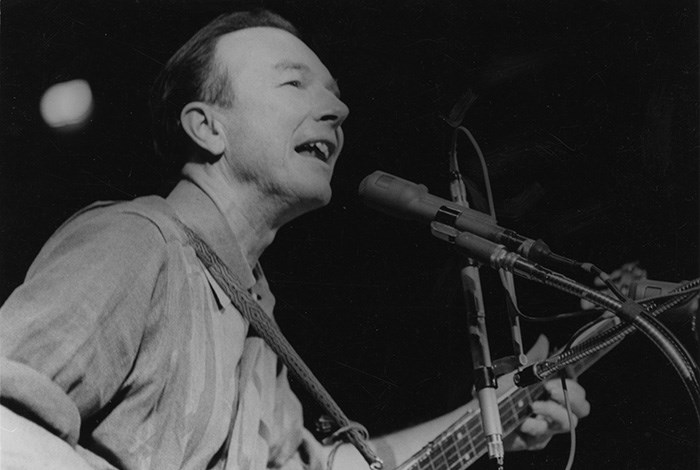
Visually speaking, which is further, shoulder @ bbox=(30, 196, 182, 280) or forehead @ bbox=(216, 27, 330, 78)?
forehead @ bbox=(216, 27, 330, 78)

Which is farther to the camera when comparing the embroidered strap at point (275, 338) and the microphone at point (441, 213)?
the embroidered strap at point (275, 338)

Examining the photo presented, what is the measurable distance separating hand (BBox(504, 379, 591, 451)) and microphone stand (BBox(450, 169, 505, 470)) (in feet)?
0.87

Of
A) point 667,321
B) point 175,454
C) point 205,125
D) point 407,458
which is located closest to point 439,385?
point 407,458

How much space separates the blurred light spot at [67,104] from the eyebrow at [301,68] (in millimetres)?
342

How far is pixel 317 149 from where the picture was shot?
162 cm

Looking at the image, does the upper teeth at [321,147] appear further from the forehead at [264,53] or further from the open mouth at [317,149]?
the forehead at [264,53]

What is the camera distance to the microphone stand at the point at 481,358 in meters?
1.33

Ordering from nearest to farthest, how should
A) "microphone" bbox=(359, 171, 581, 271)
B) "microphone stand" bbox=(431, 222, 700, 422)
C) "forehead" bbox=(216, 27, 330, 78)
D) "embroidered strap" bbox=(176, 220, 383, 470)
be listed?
"microphone stand" bbox=(431, 222, 700, 422)
"microphone" bbox=(359, 171, 581, 271)
"embroidered strap" bbox=(176, 220, 383, 470)
"forehead" bbox=(216, 27, 330, 78)

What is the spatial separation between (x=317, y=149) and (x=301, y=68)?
157 mm

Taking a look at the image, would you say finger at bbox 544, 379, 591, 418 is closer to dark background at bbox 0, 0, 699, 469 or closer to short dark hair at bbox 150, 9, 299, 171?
dark background at bbox 0, 0, 699, 469

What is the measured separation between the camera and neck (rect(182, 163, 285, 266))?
1.54 meters

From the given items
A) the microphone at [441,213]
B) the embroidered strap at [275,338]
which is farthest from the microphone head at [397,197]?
the embroidered strap at [275,338]

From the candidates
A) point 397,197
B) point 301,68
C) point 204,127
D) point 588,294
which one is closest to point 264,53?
point 301,68

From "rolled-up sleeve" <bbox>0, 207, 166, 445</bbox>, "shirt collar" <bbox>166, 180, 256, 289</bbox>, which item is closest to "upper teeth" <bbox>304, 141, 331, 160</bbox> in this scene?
"shirt collar" <bbox>166, 180, 256, 289</bbox>
